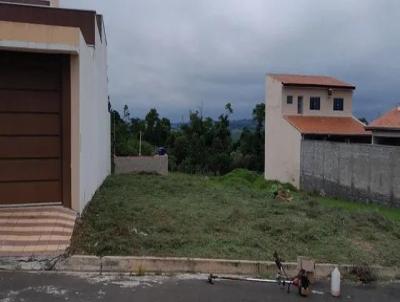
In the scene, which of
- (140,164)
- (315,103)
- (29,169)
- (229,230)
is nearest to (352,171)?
(140,164)

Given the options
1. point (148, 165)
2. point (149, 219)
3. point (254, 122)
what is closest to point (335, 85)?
point (254, 122)

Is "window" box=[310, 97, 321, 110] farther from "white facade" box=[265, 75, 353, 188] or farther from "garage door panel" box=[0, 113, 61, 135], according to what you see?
"garage door panel" box=[0, 113, 61, 135]

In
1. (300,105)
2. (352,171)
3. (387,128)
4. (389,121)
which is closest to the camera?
(352,171)

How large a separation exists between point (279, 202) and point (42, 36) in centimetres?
802

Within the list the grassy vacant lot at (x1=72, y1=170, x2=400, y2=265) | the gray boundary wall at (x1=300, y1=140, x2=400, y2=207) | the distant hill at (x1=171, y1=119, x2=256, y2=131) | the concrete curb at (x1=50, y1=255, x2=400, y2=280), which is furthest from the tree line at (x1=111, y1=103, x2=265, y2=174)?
the concrete curb at (x1=50, y1=255, x2=400, y2=280)

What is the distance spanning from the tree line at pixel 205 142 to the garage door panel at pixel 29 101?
34.9m

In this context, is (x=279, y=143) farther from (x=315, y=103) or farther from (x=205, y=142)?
(x=205, y=142)

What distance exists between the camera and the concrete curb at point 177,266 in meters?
6.66

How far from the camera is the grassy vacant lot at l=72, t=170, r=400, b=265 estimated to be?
7500 millimetres

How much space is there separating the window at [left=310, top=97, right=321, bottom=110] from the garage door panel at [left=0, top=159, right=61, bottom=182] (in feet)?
94.6

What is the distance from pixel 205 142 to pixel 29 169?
39588 mm

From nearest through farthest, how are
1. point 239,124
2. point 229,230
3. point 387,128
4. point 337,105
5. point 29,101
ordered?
1. point 29,101
2. point 229,230
3. point 387,128
4. point 337,105
5. point 239,124

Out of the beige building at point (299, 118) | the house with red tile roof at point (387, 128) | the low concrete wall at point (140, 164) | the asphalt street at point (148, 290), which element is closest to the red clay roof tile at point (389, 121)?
the house with red tile roof at point (387, 128)

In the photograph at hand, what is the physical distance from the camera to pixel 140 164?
2634 cm
